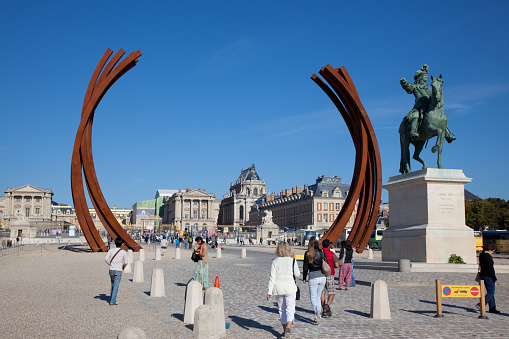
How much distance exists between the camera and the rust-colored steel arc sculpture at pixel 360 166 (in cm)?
2722

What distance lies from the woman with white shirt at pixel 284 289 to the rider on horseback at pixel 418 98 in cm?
1373

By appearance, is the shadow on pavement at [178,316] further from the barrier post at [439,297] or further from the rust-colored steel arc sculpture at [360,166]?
the rust-colored steel arc sculpture at [360,166]

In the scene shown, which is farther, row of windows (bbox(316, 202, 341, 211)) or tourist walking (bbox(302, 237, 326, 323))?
row of windows (bbox(316, 202, 341, 211))

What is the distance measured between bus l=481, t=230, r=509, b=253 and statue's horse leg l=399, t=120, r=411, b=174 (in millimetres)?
27714

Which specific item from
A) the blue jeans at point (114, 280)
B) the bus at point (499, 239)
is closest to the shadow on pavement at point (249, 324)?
the blue jeans at point (114, 280)

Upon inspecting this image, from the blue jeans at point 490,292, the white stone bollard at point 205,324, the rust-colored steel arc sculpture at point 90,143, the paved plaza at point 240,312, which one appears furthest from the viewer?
the rust-colored steel arc sculpture at point 90,143

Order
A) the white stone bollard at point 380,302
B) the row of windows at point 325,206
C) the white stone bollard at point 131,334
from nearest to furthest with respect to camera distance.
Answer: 1. the white stone bollard at point 131,334
2. the white stone bollard at point 380,302
3. the row of windows at point 325,206

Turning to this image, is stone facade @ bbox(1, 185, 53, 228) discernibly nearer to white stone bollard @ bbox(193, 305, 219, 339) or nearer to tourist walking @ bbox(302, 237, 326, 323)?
tourist walking @ bbox(302, 237, 326, 323)

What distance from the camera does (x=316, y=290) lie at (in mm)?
9367

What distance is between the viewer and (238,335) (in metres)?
8.27

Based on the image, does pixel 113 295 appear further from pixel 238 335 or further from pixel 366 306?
pixel 366 306

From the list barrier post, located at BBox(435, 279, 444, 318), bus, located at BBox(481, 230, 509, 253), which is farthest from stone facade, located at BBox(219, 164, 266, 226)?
barrier post, located at BBox(435, 279, 444, 318)

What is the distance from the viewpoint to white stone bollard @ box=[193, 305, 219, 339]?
22.8 ft

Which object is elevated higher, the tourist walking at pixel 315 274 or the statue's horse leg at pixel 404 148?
the statue's horse leg at pixel 404 148
